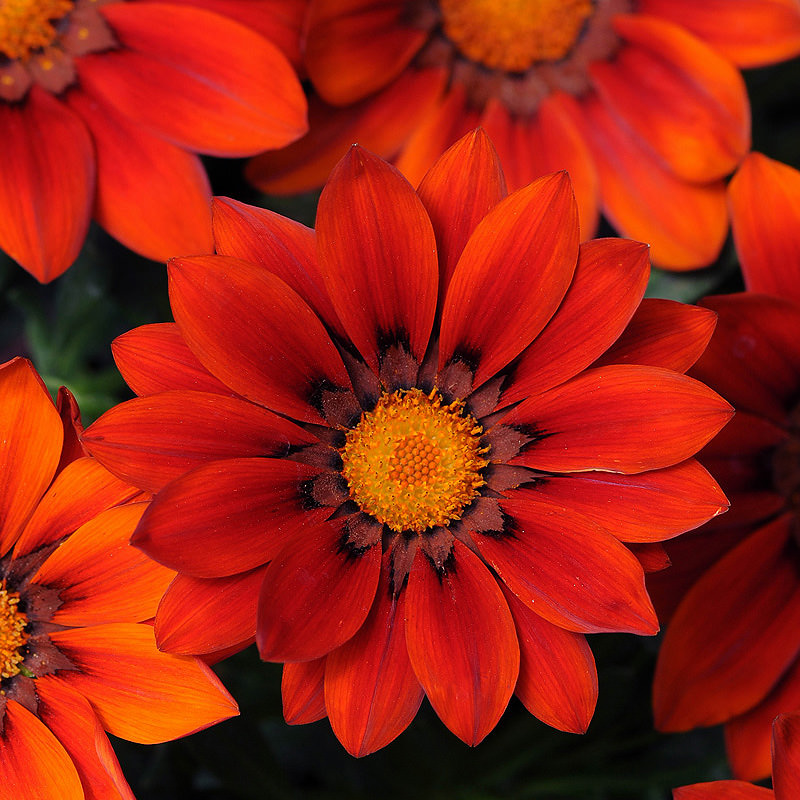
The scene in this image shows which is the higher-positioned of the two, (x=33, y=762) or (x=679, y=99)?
(x=679, y=99)

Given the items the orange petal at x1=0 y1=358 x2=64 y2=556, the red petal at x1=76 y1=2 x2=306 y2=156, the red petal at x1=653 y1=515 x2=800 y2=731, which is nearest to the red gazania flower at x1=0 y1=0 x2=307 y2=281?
the red petal at x1=76 y1=2 x2=306 y2=156

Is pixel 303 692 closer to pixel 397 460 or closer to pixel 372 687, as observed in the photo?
pixel 372 687

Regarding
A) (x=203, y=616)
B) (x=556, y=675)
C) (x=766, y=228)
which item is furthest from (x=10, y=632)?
(x=766, y=228)

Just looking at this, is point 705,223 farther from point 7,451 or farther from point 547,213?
point 7,451

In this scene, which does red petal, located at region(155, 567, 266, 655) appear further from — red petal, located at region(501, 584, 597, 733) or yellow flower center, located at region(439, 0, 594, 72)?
yellow flower center, located at region(439, 0, 594, 72)

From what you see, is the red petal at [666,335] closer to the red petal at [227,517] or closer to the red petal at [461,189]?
the red petal at [461,189]

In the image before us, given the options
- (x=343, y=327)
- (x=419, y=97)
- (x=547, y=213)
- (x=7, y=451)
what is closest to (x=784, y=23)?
(x=419, y=97)

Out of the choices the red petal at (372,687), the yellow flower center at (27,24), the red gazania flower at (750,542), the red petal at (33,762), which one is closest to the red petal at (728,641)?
the red gazania flower at (750,542)
